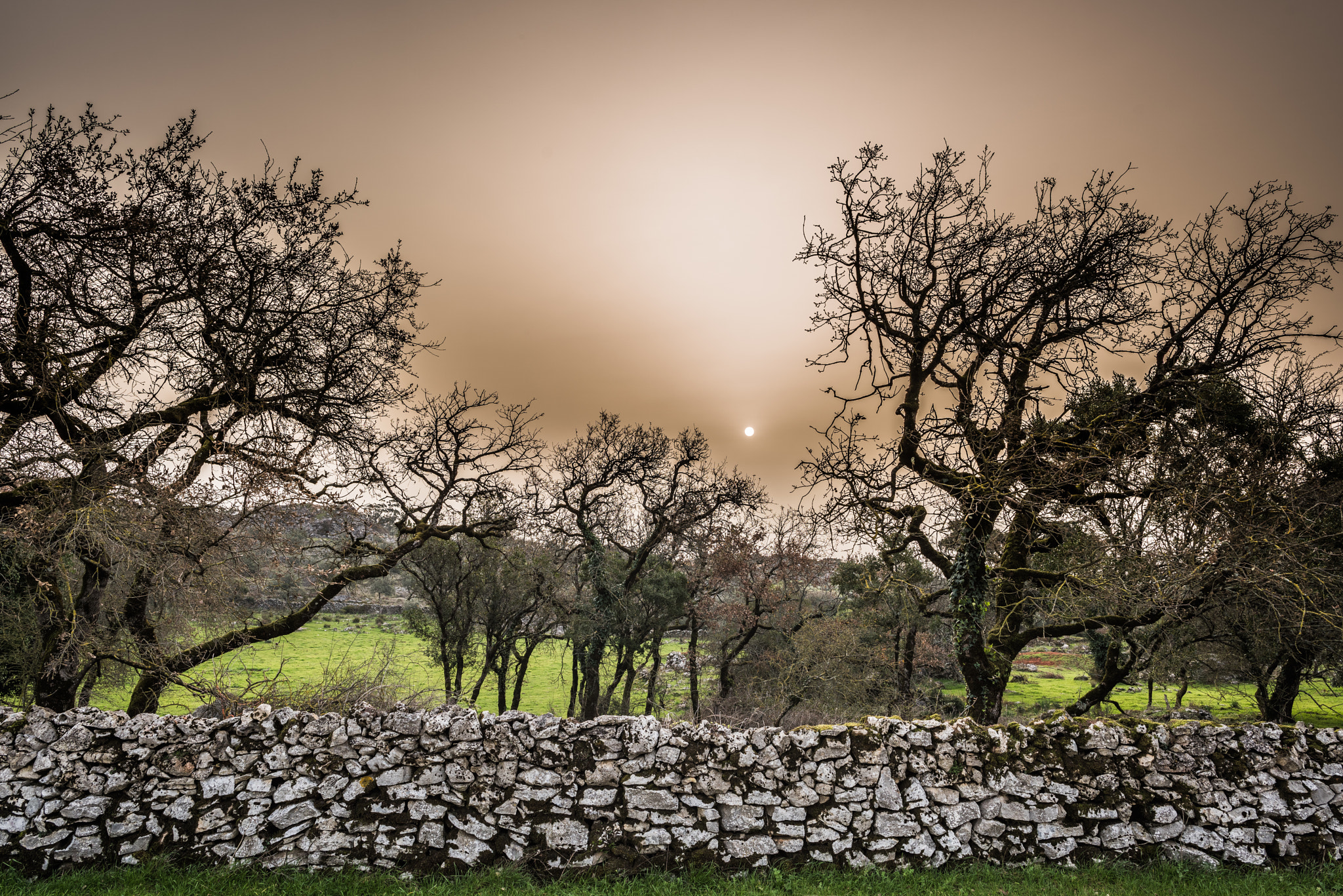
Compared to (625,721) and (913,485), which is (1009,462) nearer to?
(913,485)

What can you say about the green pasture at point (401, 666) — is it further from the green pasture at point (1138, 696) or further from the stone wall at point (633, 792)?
the green pasture at point (1138, 696)

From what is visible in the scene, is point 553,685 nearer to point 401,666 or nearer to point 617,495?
point 401,666

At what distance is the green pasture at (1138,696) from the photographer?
20844 millimetres

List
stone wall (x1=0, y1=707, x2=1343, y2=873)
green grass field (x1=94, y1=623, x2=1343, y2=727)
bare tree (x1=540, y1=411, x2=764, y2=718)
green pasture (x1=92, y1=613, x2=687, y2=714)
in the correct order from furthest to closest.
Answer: green grass field (x1=94, y1=623, x2=1343, y2=727)
green pasture (x1=92, y1=613, x2=687, y2=714)
bare tree (x1=540, y1=411, x2=764, y2=718)
stone wall (x1=0, y1=707, x2=1343, y2=873)

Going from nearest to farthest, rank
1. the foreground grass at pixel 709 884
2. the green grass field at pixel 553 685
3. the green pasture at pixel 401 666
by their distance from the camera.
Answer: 1. the foreground grass at pixel 709 884
2. the green pasture at pixel 401 666
3. the green grass field at pixel 553 685

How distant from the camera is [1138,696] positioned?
100.0ft

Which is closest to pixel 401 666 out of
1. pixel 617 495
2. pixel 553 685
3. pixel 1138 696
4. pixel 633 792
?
pixel 553 685

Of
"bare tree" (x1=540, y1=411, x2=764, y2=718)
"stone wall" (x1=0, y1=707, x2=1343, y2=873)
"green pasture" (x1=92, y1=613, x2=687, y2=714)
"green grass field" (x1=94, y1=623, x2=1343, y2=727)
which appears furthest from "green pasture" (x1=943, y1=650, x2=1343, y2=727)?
"green pasture" (x1=92, y1=613, x2=687, y2=714)

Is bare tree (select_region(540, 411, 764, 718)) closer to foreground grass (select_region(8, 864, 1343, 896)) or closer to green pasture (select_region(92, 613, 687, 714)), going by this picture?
green pasture (select_region(92, 613, 687, 714))

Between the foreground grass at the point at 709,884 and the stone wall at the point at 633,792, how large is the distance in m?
0.18

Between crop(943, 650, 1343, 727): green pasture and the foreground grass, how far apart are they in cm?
1740

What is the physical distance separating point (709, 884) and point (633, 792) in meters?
1.11

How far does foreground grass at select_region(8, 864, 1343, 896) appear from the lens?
4.75 meters

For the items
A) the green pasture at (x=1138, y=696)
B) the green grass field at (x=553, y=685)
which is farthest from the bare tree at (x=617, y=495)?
the green pasture at (x=1138, y=696)
